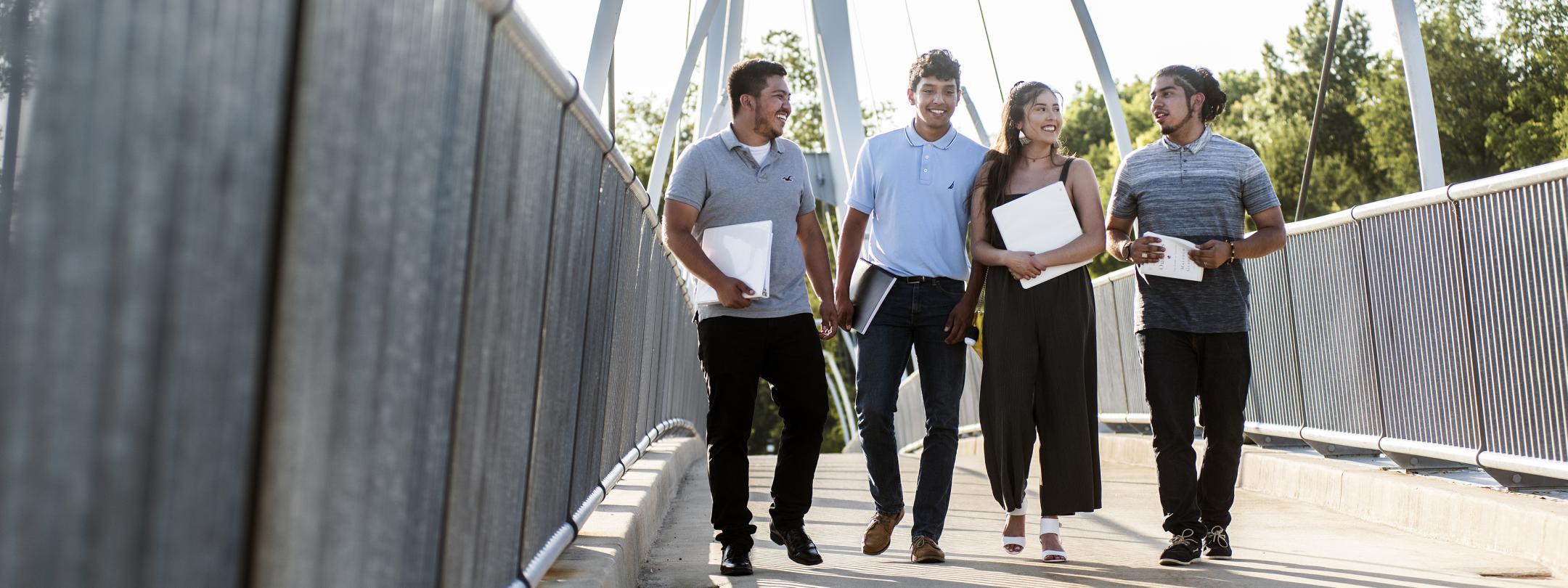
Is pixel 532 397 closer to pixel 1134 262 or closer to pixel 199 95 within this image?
pixel 199 95

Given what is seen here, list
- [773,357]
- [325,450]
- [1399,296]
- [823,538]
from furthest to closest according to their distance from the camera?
[1399,296], [823,538], [773,357], [325,450]

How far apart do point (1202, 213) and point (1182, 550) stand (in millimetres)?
1213

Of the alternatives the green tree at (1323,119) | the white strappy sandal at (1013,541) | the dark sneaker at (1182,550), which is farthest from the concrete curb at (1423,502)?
the green tree at (1323,119)

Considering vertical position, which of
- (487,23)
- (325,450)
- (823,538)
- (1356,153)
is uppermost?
(1356,153)

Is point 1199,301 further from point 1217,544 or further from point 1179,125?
point 1217,544

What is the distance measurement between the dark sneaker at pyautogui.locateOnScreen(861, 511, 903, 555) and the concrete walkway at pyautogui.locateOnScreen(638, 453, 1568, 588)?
4 centimetres

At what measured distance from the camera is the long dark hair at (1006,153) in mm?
5379

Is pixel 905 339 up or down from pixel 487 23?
down

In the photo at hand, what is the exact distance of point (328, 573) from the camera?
6.07 feet

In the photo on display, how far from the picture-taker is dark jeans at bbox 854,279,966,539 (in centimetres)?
531

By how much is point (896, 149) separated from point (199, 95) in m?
4.25

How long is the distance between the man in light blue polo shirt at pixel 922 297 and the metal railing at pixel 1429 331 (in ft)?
6.57

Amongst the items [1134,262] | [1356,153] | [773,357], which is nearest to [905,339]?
[773,357]

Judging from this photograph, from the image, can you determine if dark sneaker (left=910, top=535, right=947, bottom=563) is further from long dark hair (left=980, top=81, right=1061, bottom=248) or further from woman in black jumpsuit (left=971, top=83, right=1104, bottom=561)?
long dark hair (left=980, top=81, right=1061, bottom=248)
